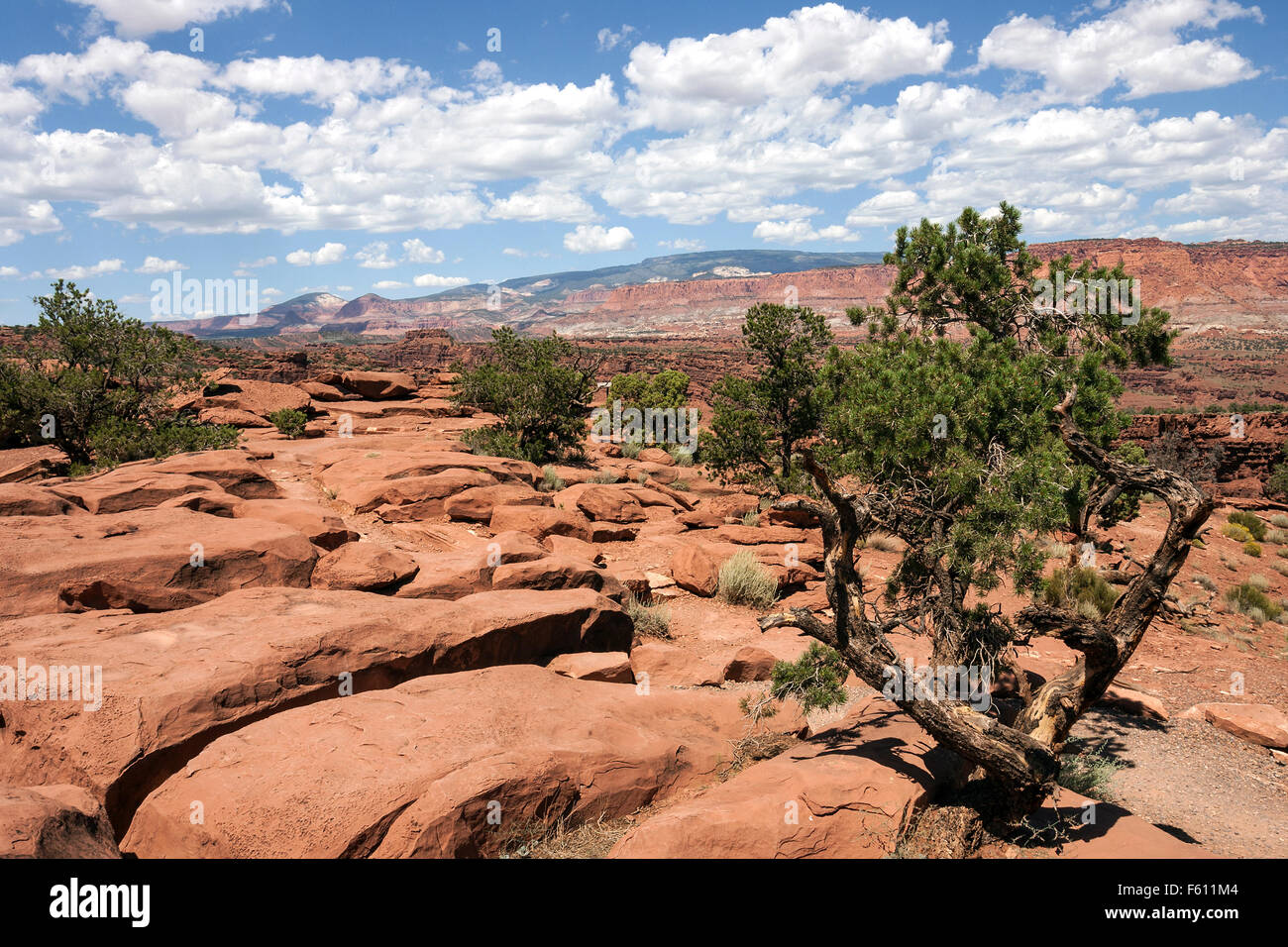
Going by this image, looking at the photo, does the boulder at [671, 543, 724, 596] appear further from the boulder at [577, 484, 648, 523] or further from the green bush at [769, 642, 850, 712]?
the green bush at [769, 642, 850, 712]

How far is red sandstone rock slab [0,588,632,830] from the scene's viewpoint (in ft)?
17.1

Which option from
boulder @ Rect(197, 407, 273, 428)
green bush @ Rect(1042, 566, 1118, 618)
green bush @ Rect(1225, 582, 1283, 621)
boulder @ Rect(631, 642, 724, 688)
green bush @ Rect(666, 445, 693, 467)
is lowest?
green bush @ Rect(1225, 582, 1283, 621)

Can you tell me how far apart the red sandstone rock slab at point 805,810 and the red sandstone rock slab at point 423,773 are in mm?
634

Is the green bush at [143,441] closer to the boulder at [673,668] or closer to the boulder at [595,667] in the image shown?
the boulder at [595,667]

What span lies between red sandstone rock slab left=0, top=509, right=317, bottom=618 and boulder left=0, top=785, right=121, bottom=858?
3.83 meters

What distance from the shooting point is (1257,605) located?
16.6 metres

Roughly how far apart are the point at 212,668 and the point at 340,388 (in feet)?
106

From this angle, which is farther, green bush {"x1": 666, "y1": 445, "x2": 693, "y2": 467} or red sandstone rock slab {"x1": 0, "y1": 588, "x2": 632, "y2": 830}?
green bush {"x1": 666, "y1": 445, "x2": 693, "y2": 467}

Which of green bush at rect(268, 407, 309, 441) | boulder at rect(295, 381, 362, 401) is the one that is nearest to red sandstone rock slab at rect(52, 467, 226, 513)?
green bush at rect(268, 407, 309, 441)

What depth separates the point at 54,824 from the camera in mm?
3922

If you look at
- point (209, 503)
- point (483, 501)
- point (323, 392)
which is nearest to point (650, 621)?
point (483, 501)

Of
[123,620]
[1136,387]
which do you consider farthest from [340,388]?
[1136,387]

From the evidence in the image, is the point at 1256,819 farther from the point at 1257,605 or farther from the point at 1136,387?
the point at 1136,387

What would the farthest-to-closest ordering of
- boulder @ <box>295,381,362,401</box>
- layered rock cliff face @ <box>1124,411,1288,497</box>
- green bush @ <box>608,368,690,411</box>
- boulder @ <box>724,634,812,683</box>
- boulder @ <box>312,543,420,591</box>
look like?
1. green bush @ <box>608,368,690,411</box>
2. layered rock cliff face @ <box>1124,411,1288,497</box>
3. boulder @ <box>295,381,362,401</box>
4. boulder @ <box>724,634,812,683</box>
5. boulder @ <box>312,543,420,591</box>
